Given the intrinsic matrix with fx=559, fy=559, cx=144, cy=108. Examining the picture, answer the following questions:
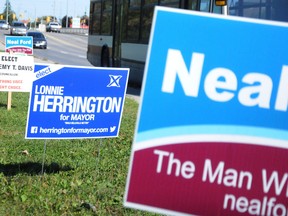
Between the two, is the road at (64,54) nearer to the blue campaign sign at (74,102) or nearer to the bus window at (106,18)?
the bus window at (106,18)

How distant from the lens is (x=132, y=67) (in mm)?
17688

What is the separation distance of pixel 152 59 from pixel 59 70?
130 inches

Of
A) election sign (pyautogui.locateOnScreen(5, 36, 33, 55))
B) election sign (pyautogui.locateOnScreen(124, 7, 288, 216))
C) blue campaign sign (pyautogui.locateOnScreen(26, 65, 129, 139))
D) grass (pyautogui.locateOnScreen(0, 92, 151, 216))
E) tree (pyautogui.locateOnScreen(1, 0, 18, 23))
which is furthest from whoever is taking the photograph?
tree (pyautogui.locateOnScreen(1, 0, 18, 23))

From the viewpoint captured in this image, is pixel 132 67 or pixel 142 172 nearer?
pixel 142 172

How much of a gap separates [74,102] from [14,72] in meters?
5.72

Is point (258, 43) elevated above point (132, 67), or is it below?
above

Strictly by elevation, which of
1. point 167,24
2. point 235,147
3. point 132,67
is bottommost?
point 132,67

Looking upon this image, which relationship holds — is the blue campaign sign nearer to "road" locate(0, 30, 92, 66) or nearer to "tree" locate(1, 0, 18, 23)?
"road" locate(0, 30, 92, 66)

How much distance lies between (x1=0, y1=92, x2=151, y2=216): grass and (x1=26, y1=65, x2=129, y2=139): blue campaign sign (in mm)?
450

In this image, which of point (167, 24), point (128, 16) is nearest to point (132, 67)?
point (128, 16)

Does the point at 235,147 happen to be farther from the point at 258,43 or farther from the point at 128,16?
the point at 128,16

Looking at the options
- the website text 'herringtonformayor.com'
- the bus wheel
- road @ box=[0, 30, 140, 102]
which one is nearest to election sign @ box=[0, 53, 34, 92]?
road @ box=[0, 30, 140, 102]

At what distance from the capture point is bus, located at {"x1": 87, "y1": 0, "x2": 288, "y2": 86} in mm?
10273

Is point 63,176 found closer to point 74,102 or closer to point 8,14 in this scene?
point 74,102
